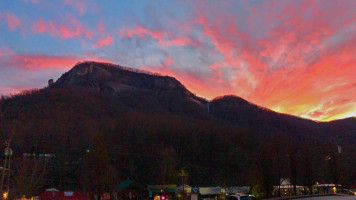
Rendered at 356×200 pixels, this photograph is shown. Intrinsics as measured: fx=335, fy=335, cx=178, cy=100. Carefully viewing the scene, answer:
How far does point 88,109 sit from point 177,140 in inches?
2206

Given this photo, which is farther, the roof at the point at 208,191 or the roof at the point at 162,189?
the roof at the point at 162,189

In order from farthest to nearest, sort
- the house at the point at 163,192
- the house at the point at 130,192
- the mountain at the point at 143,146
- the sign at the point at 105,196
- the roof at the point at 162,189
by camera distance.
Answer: the mountain at the point at 143,146, the roof at the point at 162,189, the house at the point at 163,192, the house at the point at 130,192, the sign at the point at 105,196

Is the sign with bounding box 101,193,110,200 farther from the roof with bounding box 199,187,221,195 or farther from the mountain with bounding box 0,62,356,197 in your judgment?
the roof with bounding box 199,187,221,195

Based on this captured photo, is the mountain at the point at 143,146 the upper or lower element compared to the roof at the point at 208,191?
upper

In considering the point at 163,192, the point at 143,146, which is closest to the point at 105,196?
the point at 163,192

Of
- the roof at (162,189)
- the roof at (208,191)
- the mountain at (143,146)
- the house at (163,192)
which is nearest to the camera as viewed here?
the roof at (208,191)

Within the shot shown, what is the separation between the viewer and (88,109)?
547ft

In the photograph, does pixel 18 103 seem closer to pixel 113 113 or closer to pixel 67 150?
pixel 113 113

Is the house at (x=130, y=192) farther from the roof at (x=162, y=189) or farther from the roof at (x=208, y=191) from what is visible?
the roof at (x=208, y=191)

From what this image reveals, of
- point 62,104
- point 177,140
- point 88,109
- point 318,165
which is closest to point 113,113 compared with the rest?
point 88,109

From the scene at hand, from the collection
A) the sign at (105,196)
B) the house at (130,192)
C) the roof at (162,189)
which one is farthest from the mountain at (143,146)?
the sign at (105,196)

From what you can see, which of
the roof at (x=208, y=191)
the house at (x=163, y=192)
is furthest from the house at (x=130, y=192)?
the roof at (x=208, y=191)

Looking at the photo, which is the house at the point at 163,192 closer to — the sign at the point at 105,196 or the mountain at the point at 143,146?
the mountain at the point at 143,146

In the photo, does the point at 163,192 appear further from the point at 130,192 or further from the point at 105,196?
→ the point at 105,196
